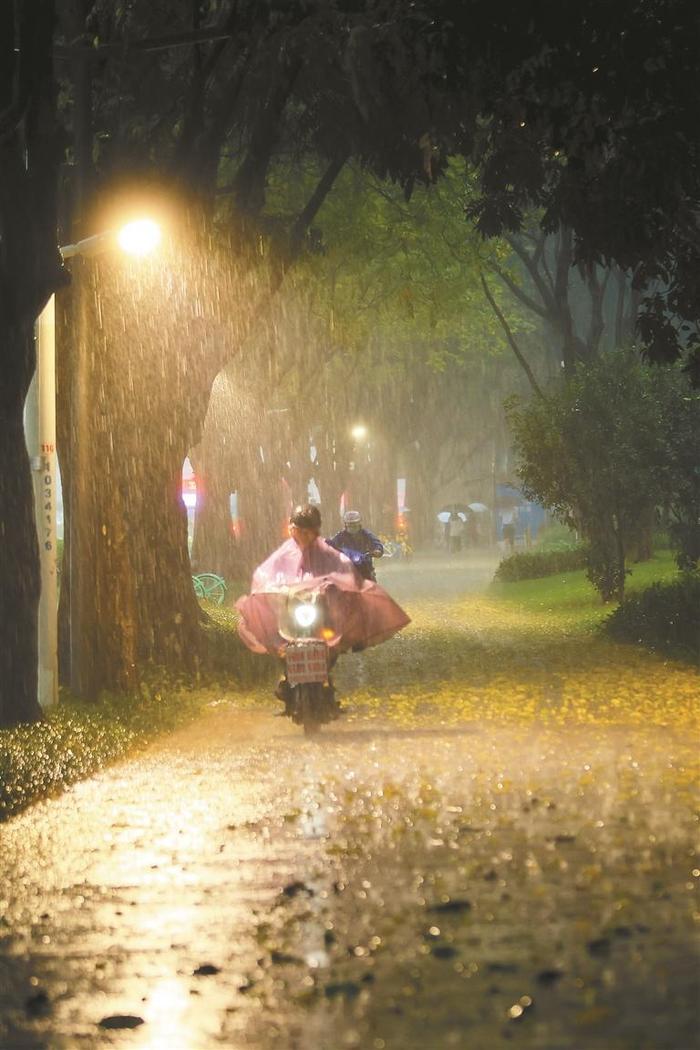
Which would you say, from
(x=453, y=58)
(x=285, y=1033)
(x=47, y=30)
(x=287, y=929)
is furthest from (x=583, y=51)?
(x=285, y=1033)

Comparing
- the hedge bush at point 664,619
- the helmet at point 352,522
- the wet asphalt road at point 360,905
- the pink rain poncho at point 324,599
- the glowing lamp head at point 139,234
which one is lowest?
the wet asphalt road at point 360,905

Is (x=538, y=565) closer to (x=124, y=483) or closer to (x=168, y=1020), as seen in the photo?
(x=124, y=483)

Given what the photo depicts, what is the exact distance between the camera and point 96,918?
775cm

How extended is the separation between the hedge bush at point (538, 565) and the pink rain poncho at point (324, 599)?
33.8 metres

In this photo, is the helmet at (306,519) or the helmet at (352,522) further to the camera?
the helmet at (352,522)

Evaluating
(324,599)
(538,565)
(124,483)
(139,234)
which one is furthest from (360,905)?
(538,565)

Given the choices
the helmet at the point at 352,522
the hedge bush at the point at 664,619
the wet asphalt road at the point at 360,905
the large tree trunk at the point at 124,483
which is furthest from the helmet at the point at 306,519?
the helmet at the point at 352,522

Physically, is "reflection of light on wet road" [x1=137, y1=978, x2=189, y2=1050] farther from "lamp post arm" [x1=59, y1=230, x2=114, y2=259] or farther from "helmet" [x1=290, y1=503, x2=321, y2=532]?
"lamp post arm" [x1=59, y1=230, x2=114, y2=259]

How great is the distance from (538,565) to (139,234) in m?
35.4

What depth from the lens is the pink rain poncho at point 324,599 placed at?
15.8m

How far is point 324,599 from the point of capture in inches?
617

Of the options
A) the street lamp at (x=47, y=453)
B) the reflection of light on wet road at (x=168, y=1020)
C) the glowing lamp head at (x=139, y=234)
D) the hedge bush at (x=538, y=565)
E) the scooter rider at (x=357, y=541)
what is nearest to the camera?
the reflection of light on wet road at (x=168, y=1020)

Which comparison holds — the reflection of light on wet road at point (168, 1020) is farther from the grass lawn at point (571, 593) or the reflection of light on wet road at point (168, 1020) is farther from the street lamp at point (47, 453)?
the grass lawn at point (571, 593)

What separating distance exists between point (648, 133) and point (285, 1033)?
36.3 ft
